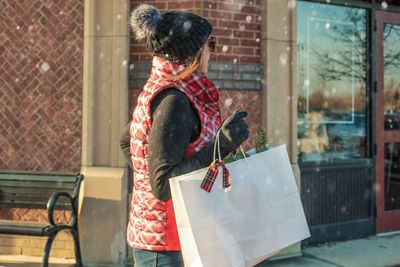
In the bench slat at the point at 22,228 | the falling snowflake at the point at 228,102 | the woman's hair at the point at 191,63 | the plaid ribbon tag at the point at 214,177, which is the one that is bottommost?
the bench slat at the point at 22,228

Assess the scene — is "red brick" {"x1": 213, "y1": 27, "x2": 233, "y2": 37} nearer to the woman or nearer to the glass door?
the glass door

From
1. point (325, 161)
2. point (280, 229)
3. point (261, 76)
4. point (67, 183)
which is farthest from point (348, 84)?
point (280, 229)

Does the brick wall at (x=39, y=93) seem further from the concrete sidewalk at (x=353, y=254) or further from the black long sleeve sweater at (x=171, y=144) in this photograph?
the black long sleeve sweater at (x=171, y=144)

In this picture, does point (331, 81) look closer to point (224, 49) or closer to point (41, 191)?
point (224, 49)

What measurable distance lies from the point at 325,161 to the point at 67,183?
3.28m

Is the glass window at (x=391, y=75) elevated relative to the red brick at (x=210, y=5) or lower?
lower

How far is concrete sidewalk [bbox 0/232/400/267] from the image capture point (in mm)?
4941

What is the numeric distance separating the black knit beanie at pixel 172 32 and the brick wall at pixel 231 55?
3.09 metres

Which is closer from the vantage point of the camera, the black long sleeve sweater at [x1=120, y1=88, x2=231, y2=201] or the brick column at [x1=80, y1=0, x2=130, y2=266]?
the black long sleeve sweater at [x1=120, y1=88, x2=231, y2=201]

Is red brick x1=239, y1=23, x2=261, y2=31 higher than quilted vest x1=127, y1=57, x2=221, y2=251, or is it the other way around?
red brick x1=239, y1=23, x2=261, y2=31

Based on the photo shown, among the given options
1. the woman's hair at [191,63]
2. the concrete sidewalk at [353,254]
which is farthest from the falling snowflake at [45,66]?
the woman's hair at [191,63]

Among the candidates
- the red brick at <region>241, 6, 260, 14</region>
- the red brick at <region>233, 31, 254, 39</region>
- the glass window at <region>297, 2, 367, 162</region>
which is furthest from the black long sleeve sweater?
the glass window at <region>297, 2, 367, 162</region>

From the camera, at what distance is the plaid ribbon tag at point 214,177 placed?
1683 millimetres

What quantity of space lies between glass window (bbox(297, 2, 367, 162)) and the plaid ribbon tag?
4300mm
